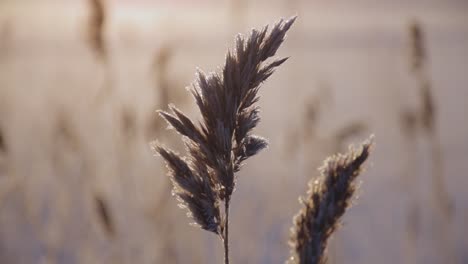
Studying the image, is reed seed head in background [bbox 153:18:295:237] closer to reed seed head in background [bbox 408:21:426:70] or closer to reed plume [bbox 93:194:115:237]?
reed plume [bbox 93:194:115:237]

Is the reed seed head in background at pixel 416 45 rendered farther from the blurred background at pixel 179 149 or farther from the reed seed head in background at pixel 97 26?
the reed seed head in background at pixel 97 26

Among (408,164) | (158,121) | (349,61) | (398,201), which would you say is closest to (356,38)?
(349,61)

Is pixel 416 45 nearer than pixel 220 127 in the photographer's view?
No

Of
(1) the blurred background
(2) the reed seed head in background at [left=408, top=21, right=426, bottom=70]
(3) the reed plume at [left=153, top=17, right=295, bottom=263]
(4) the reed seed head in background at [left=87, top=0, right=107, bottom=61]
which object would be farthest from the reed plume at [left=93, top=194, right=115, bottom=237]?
(2) the reed seed head in background at [left=408, top=21, right=426, bottom=70]

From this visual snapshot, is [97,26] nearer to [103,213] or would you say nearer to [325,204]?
[103,213]

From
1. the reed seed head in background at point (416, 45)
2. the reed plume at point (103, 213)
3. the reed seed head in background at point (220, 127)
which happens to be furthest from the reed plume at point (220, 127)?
the reed seed head in background at point (416, 45)

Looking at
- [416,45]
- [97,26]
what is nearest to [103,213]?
[97,26]
